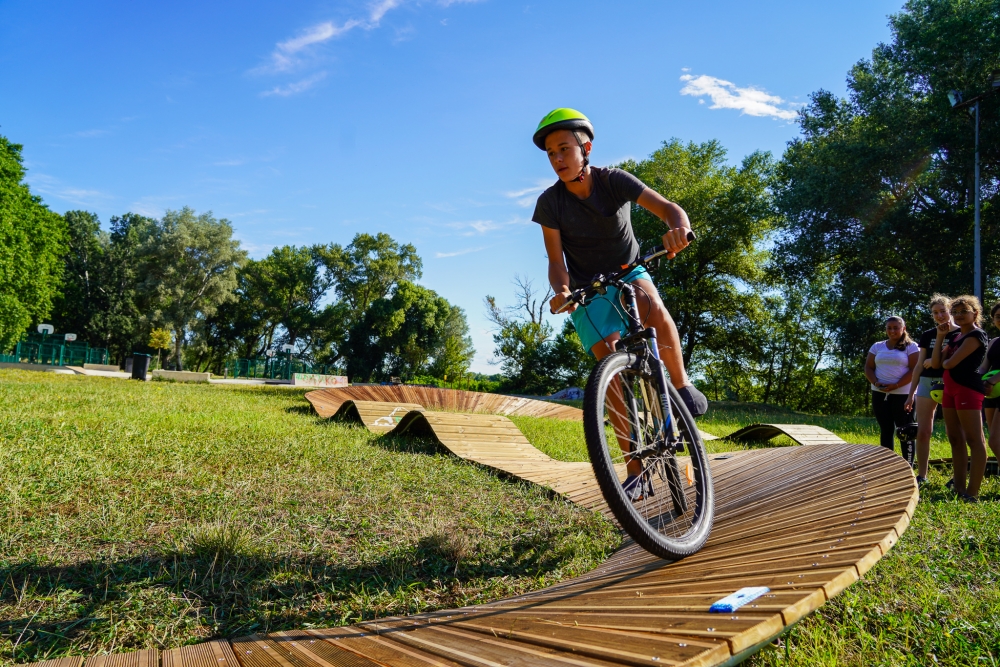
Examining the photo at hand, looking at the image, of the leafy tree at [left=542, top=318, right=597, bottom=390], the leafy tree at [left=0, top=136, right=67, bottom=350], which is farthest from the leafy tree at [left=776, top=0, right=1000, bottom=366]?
the leafy tree at [left=0, top=136, right=67, bottom=350]

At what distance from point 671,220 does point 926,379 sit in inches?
204

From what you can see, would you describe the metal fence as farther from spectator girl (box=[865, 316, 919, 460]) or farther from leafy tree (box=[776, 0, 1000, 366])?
spectator girl (box=[865, 316, 919, 460])

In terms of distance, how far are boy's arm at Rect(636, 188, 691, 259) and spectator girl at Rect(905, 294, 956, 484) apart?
4.42 metres

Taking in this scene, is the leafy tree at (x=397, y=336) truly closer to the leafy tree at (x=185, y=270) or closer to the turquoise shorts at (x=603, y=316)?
the leafy tree at (x=185, y=270)

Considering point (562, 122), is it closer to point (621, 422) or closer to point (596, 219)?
point (596, 219)

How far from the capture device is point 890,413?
719 centimetres

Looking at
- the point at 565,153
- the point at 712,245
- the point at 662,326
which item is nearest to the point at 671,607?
the point at 662,326

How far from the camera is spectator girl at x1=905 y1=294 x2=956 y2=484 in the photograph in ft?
19.7

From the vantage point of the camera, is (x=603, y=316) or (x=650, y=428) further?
(x=603, y=316)

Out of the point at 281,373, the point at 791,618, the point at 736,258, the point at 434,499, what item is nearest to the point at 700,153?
the point at 736,258

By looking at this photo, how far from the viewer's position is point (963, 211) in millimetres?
21203

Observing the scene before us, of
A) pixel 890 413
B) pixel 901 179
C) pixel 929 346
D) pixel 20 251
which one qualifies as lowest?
pixel 890 413

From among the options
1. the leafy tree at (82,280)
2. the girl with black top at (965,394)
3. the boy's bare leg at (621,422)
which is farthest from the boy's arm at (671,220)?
the leafy tree at (82,280)

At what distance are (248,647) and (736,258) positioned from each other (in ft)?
103
